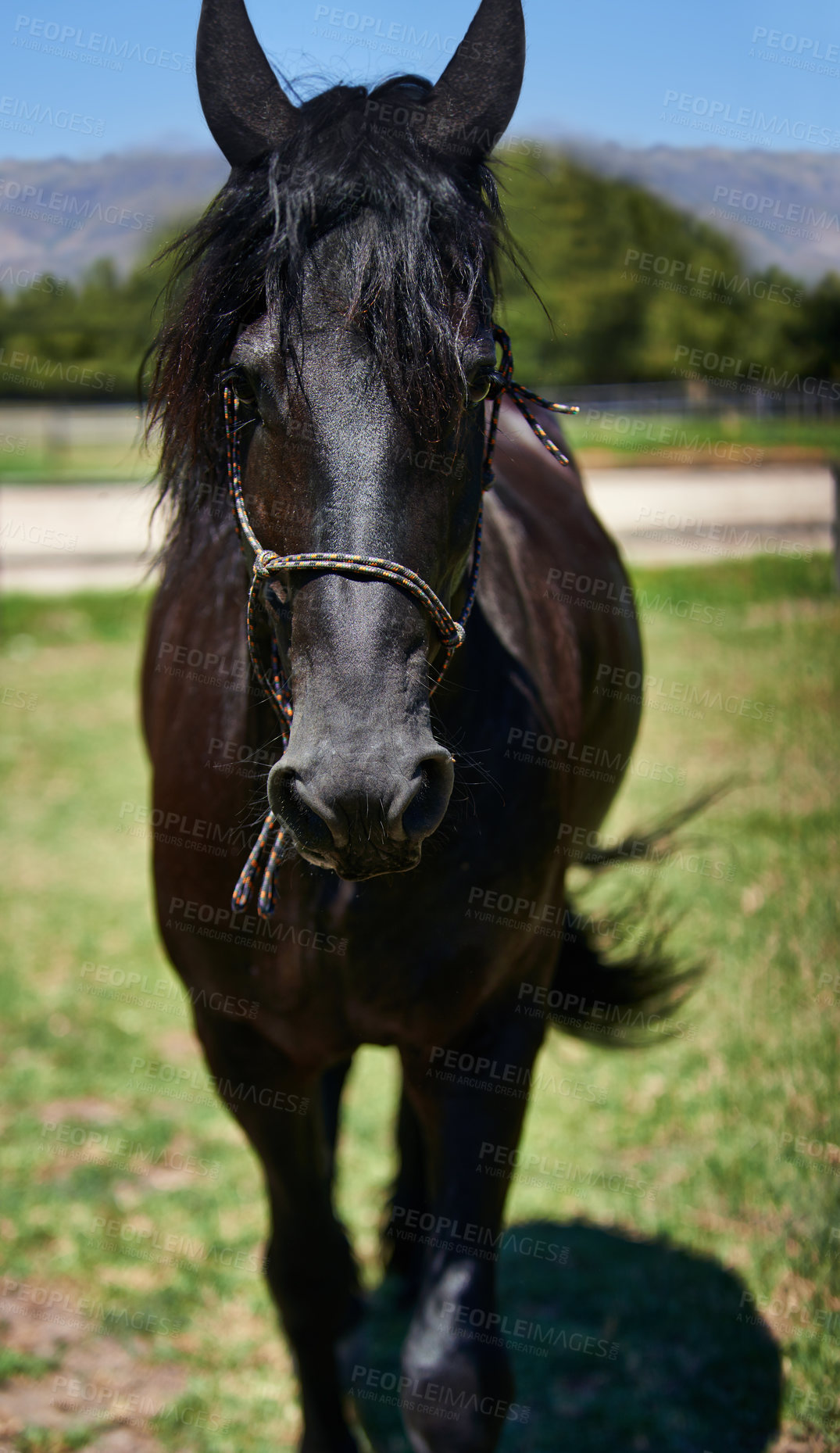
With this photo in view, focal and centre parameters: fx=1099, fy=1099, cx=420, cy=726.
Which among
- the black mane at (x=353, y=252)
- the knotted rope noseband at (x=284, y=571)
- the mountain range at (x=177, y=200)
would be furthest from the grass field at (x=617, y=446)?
the black mane at (x=353, y=252)

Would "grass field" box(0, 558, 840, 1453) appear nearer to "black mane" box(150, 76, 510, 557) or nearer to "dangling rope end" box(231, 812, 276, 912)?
"dangling rope end" box(231, 812, 276, 912)

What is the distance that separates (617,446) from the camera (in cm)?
2572

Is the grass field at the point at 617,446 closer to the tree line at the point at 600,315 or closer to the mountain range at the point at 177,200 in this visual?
the tree line at the point at 600,315

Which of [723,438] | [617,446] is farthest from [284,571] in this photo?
[617,446]

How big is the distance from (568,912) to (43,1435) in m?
2.00

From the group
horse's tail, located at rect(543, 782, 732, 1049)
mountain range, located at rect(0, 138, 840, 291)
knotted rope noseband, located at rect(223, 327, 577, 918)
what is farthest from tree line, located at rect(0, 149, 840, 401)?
knotted rope noseband, located at rect(223, 327, 577, 918)

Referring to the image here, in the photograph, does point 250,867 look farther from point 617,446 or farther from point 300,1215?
point 617,446

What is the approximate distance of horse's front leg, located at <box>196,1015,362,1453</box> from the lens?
245 cm

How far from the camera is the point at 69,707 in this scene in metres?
9.02

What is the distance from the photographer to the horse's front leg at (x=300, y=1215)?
8.02ft

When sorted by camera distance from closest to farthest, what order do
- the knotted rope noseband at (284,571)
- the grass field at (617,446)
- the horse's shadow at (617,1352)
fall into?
the knotted rope noseband at (284,571) → the horse's shadow at (617,1352) → the grass field at (617,446)

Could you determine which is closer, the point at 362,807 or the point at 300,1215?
the point at 362,807

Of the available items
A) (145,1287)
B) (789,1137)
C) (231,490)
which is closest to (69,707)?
(145,1287)

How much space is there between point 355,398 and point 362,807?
61 centimetres
